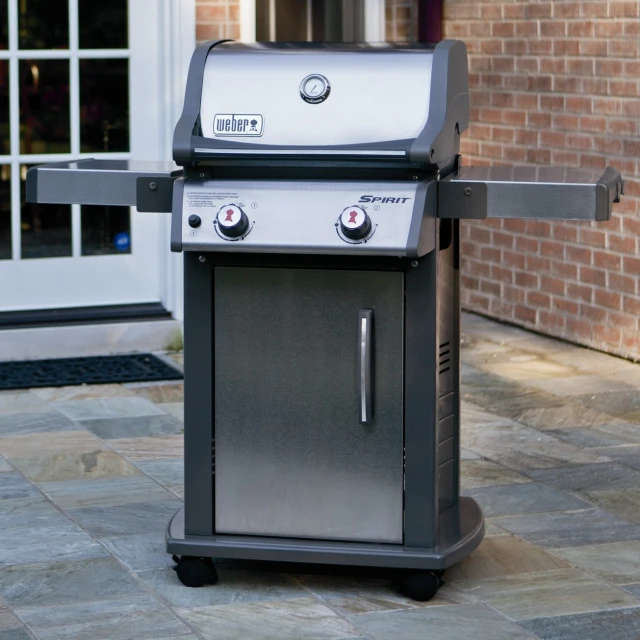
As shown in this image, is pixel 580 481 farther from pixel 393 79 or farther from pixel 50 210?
pixel 50 210

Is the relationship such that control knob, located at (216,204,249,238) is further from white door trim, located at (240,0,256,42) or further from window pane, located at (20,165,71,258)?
white door trim, located at (240,0,256,42)

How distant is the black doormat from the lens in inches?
234

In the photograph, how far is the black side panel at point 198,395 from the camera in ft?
11.6

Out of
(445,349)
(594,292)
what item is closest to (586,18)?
(594,292)

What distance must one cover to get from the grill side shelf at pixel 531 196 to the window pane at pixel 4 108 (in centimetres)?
336

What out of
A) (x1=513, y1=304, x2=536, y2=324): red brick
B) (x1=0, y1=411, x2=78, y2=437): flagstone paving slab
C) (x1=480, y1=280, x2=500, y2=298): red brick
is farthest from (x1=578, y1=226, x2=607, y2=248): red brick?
(x1=0, y1=411, x2=78, y2=437): flagstone paving slab

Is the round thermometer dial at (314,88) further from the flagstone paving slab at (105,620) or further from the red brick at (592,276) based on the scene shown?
the red brick at (592,276)

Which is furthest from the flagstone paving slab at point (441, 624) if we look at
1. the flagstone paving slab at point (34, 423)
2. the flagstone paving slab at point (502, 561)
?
the flagstone paving slab at point (34, 423)

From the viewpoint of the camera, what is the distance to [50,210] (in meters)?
6.40

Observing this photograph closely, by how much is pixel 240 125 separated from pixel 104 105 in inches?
127

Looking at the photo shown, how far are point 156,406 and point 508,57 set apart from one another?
112 inches

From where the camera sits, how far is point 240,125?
3381mm

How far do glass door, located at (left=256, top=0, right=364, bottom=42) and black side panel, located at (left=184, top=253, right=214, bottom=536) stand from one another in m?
3.48

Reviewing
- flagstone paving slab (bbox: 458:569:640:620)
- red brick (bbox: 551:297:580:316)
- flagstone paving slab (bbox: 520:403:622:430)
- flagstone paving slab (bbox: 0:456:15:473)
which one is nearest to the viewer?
flagstone paving slab (bbox: 458:569:640:620)
